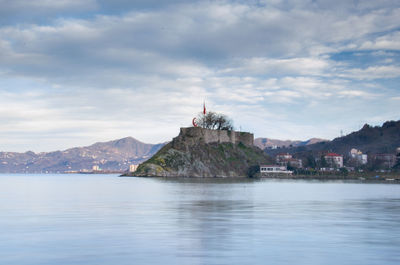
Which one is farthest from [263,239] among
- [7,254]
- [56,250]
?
[7,254]

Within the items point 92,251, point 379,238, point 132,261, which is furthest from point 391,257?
point 92,251

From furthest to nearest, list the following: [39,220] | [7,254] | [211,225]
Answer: [39,220]
[211,225]
[7,254]

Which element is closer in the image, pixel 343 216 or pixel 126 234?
pixel 126 234

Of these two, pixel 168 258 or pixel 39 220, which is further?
pixel 39 220

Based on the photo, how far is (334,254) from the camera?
23531 mm

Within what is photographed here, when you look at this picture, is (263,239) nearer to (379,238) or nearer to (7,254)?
(379,238)

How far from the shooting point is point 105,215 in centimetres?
4344

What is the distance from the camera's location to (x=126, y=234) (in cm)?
3014

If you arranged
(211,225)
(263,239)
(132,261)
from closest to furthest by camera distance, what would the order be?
(132,261) → (263,239) → (211,225)

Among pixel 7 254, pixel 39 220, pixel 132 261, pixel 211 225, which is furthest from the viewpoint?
pixel 39 220

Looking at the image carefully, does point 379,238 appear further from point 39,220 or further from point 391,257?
point 39,220

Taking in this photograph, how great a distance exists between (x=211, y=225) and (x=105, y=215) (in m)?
13.0

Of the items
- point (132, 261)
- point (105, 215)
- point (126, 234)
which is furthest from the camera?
point (105, 215)

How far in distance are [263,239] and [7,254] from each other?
14238 mm
